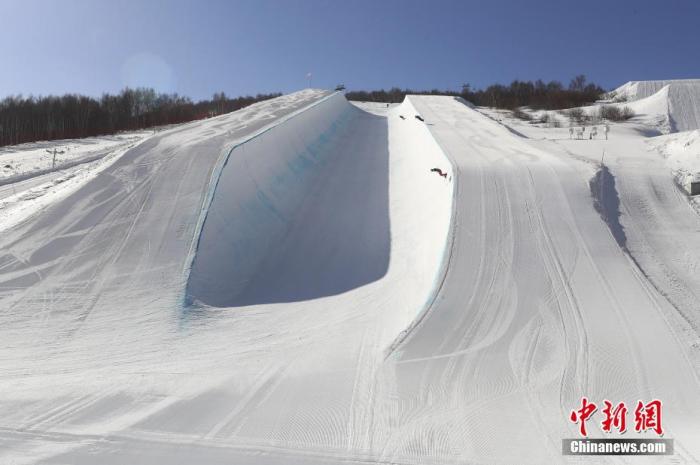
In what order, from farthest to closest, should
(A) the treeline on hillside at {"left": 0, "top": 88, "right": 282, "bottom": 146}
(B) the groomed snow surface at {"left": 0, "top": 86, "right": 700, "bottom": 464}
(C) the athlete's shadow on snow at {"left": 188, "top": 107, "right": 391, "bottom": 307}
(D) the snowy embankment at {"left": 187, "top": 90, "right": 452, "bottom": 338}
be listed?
(A) the treeline on hillside at {"left": 0, "top": 88, "right": 282, "bottom": 146} → (D) the snowy embankment at {"left": 187, "top": 90, "right": 452, "bottom": 338} → (C) the athlete's shadow on snow at {"left": 188, "top": 107, "right": 391, "bottom": 307} → (B) the groomed snow surface at {"left": 0, "top": 86, "right": 700, "bottom": 464}

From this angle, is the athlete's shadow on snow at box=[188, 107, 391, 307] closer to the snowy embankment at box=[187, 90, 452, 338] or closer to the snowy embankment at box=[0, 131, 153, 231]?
the snowy embankment at box=[187, 90, 452, 338]

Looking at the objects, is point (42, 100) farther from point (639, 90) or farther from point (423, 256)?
point (639, 90)

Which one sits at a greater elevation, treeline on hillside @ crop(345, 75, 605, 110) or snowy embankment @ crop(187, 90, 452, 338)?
treeline on hillside @ crop(345, 75, 605, 110)

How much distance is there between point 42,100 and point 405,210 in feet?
140

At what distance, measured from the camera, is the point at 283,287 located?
6918mm

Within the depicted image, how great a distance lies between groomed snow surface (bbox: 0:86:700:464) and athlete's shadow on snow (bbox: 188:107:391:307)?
50 mm

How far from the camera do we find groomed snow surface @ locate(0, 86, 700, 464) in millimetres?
3785

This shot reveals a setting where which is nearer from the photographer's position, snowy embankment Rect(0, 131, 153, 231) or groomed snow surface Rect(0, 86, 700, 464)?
groomed snow surface Rect(0, 86, 700, 464)

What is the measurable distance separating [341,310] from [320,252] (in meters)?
2.04

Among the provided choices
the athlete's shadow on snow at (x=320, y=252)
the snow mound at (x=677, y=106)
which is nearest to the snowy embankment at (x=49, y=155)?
the athlete's shadow on snow at (x=320, y=252)

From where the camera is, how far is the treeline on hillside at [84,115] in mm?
34750

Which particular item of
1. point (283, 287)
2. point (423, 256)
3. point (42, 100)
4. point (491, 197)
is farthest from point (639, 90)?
point (42, 100)

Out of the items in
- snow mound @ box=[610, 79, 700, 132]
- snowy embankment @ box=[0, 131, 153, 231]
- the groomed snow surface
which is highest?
snow mound @ box=[610, 79, 700, 132]

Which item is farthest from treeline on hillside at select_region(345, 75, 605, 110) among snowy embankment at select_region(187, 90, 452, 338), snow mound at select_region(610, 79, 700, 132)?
snowy embankment at select_region(187, 90, 452, 338)
